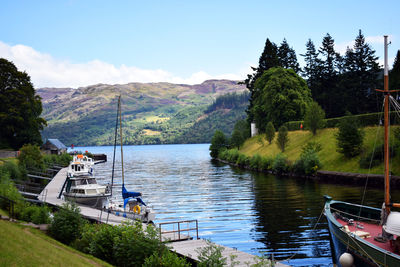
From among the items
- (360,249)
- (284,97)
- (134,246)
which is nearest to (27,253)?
(134,246)

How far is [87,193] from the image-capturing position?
42094mm

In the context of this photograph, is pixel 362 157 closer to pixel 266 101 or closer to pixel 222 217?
pixel 222 217

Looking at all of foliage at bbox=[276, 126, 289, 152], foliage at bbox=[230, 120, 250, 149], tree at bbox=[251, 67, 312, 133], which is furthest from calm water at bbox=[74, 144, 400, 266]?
foliage at bbox=[230, 120, 250, 149]

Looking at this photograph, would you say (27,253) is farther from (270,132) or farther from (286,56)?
(286,56)

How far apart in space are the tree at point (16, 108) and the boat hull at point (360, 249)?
69.9 meters

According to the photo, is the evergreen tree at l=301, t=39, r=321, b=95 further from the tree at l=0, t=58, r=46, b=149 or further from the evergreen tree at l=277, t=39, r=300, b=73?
the tree at l=0, t=58, r=46, b=149

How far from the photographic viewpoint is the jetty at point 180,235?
19.6m

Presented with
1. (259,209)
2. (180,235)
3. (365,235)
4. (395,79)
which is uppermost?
(395,79)

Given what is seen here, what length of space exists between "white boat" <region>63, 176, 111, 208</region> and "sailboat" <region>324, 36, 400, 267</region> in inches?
964

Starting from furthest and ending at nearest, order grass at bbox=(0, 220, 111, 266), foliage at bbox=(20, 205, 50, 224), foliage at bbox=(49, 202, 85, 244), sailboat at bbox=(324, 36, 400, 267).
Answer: foliage at bbox=(20, 205, 50, 224) → foliage at bbox=(49, 202, 85, 244) → sailboat at bbox=(324, 36, 400, 267) → grass at bbox=(0, 220, 111, 266)

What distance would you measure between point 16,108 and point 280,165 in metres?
53.9

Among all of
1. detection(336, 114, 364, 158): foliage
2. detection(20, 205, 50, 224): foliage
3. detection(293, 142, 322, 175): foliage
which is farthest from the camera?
detection(293, 142, 322, 175): foliage

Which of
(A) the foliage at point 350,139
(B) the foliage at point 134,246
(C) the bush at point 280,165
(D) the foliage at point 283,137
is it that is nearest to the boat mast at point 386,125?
(B) the foliage at point 134,246

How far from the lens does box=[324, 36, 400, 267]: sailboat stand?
1666 centimetres
